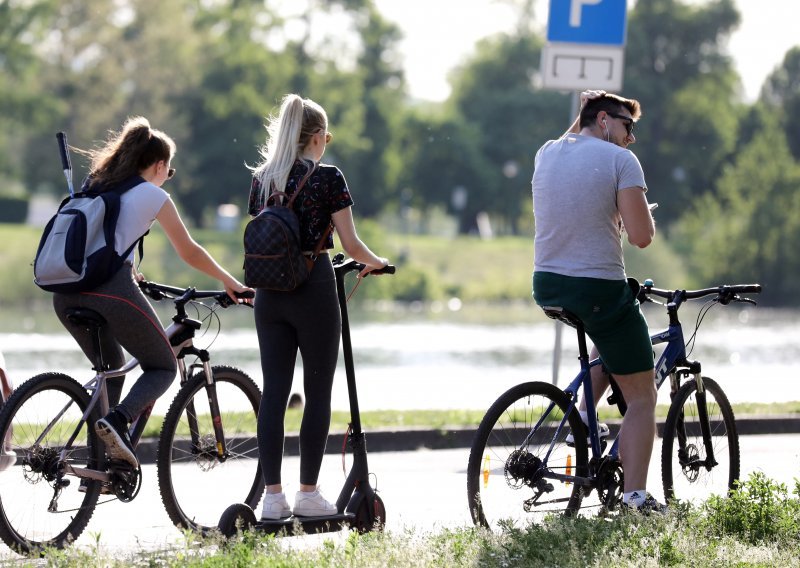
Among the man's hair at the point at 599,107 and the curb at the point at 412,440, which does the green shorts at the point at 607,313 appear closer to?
the man's hair at the point at 599,107

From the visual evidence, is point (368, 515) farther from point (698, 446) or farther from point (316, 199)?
point (698, 446)

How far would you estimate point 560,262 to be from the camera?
594cm

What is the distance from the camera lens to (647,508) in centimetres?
585

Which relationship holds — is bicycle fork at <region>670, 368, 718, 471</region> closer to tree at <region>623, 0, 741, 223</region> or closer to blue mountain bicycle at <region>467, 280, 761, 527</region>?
blue mountain bicycle at <region>467, 280, 761, 527</region>

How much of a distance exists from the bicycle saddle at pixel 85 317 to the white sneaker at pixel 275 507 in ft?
3.09

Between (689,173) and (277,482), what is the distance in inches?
3268

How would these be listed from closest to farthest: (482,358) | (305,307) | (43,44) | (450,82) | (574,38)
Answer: (305,307) < (574,38) < (482,358) < (43,44) < (450,82)

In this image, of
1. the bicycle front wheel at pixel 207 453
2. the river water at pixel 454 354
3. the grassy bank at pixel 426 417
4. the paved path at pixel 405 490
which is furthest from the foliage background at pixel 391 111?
the bicycle front wheel at pixel 207 453

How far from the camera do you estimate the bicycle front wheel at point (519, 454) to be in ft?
18.8

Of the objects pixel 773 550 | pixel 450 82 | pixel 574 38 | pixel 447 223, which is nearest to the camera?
pixel 773 550

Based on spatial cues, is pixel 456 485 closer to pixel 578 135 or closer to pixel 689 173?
pixel 578 135

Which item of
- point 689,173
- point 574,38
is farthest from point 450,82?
point 574,38

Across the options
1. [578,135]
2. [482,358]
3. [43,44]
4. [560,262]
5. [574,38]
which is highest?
[43,44]

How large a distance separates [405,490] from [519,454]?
2127mm
